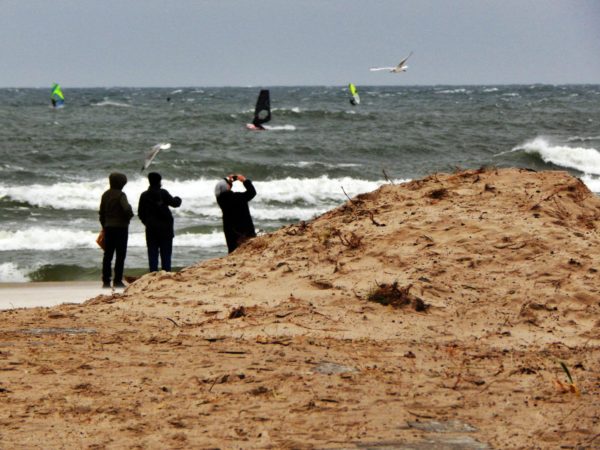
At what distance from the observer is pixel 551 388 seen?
5.64m

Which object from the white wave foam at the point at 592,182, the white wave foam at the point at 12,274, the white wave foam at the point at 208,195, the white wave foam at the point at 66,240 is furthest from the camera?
the white wave foam at the point at 592,182

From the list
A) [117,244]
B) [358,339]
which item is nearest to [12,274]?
[117,244]

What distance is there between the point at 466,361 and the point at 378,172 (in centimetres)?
2391

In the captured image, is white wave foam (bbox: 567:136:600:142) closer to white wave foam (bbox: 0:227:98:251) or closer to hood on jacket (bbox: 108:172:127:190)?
white wave foam (bbox: 0:227:98:251)

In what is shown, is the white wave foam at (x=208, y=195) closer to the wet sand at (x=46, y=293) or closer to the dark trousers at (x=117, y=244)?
the wet sand at (x=46, y=293)

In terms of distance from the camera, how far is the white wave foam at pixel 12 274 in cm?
1417

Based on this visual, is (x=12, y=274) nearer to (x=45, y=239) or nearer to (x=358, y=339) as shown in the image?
(x=45, y=239)

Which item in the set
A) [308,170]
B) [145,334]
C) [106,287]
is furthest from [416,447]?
[308,170]

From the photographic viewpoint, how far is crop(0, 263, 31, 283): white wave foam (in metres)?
14.2

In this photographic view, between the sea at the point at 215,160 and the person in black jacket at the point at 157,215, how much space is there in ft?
7.99

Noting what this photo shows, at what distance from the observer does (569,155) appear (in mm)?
34781

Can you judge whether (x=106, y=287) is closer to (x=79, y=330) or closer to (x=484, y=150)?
(x=79, y=330)

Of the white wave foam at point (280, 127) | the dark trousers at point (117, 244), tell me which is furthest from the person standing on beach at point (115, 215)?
the white wave foam at point (280, 127)

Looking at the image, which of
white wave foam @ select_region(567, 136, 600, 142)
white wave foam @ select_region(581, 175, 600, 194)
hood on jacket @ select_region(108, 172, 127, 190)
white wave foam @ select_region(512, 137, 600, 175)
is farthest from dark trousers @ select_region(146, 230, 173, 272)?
white wave foam @ select_region(567, 136, 600, 142)
